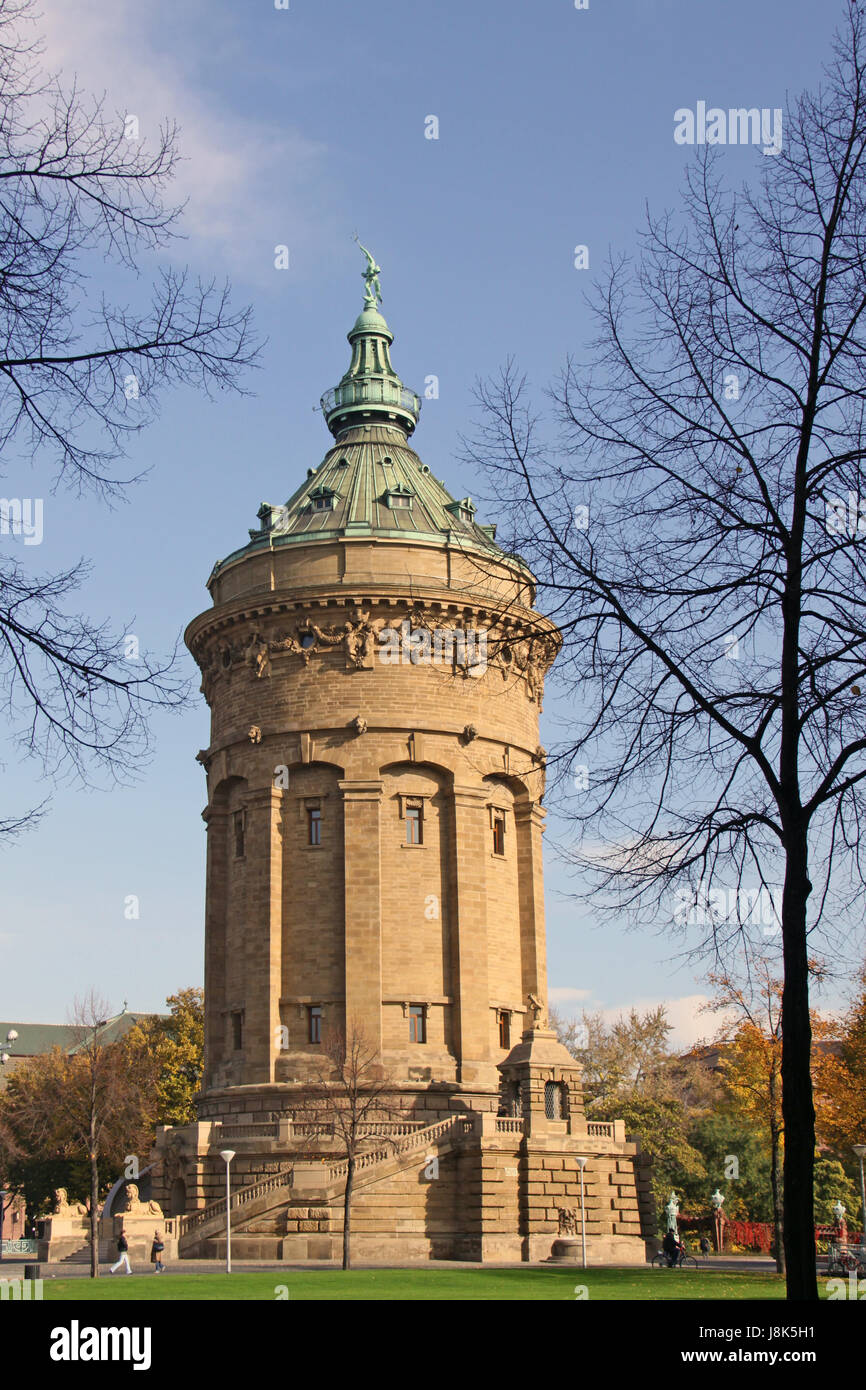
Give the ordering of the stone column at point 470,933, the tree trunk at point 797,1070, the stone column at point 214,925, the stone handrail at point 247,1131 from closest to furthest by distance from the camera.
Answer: the tree trunk at point 797,1070 → the stone handrail at point 247,1131 → the stone column at point 470,933 → the stone column at point 214,925

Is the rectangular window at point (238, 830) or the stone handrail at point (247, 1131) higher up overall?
the rectangular window at point (238, 830)

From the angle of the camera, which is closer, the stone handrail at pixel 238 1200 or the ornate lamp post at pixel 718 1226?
the stone handrail at pixel 238 1200

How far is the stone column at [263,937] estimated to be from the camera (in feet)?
164

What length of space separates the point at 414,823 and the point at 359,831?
7.03 ft

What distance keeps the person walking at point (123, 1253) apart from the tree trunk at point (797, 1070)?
28826 millimetres

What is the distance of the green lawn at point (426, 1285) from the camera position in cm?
2517

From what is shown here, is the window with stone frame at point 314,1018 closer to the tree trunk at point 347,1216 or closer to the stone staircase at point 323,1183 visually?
the stone staircase at point 323,1183

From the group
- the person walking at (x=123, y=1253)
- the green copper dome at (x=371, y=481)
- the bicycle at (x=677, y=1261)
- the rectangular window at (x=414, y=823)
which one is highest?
the green copper dome at (x=371, y=481)

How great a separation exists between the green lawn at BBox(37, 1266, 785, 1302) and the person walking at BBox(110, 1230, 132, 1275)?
5.46 metres

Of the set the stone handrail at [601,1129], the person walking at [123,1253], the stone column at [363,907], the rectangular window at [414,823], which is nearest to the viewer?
the person walking at [123,1253]

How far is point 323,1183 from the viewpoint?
133ft

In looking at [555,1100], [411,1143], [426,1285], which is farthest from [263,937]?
[426,1285]

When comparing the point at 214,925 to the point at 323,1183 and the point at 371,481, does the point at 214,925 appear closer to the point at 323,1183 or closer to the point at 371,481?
the point at 323,1183

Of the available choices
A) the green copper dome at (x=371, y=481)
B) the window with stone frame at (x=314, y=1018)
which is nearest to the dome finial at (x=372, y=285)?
the green copper dome at (x=371, y=481)
